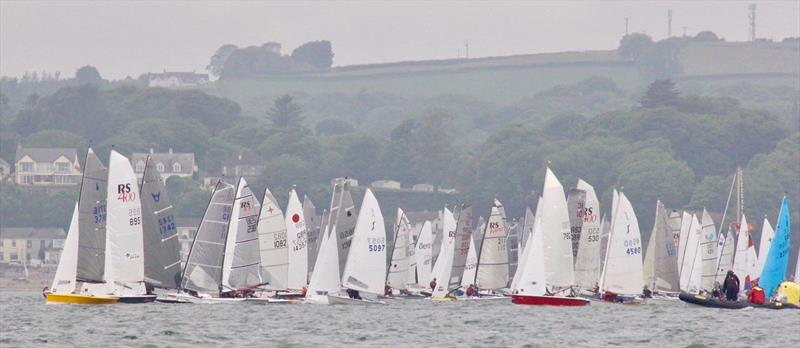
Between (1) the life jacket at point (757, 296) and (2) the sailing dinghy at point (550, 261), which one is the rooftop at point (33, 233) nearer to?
(2) the sailing dinghy at point (550, 261)

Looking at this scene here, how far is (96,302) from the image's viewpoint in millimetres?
65250

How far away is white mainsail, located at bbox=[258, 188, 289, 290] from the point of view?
7238 cm

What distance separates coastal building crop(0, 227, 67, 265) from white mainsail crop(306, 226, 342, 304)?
103114 mm

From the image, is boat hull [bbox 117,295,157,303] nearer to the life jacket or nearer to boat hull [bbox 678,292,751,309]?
boat hull [bbox 678,292,751,309]

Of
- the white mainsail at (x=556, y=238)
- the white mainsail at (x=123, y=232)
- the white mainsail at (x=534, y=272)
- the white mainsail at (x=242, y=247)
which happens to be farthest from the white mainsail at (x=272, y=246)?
the white mainsail at (x=556, y=238)

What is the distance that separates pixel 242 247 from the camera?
68500 millimetres

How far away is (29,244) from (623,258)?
350 ft

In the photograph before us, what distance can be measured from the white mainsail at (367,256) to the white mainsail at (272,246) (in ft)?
11.6

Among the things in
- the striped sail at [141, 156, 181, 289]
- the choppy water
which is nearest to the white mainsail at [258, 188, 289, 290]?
the choppy water

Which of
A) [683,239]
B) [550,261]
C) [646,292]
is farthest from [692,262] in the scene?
[550,261]

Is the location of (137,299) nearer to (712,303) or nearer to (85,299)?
(85,299)

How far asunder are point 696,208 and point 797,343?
11249 cm

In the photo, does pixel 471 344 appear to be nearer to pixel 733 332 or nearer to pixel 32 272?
pixel 733 332

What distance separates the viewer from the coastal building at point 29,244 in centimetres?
17125
